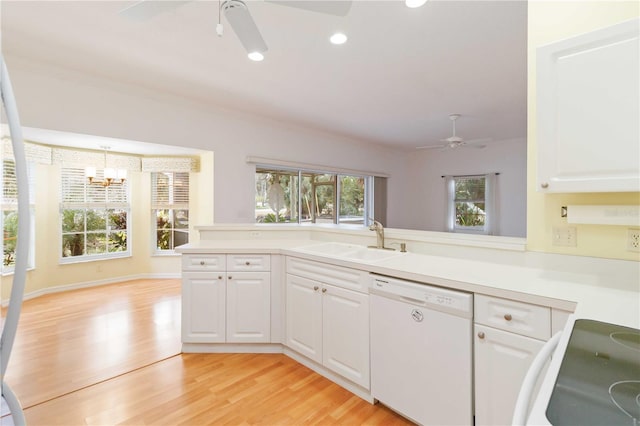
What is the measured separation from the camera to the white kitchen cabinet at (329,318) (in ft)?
6.82

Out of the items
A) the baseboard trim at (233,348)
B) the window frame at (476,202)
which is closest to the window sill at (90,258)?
the baseboard trim at (233,348)

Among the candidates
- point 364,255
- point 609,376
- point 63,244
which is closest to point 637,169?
point 609,376

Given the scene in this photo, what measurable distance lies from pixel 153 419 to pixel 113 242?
157 inches

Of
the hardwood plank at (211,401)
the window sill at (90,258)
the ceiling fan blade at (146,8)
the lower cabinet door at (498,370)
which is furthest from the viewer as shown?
the window sill at (90,258)

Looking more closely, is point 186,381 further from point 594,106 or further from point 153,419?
point 594,106

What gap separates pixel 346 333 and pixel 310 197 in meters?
4.08

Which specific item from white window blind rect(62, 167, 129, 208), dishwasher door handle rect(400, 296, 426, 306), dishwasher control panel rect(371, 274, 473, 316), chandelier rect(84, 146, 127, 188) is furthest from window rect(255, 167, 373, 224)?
dishwasher door handle rect(400, 296, 426, 306)

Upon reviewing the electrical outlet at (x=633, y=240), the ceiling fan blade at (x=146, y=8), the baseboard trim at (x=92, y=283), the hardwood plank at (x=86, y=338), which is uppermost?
the ceiling fan blade at (x=146, y=8)

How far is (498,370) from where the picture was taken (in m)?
1.51

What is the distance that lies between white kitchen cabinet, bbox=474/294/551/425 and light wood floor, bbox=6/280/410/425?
2.05 feet

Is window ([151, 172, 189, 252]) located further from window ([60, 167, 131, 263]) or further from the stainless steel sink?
the stainless steel sink

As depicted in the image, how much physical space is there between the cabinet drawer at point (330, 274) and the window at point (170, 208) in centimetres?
345

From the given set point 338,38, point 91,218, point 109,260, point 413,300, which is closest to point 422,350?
point 413,300

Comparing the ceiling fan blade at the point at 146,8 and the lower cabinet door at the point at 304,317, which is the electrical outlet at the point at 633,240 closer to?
the lower cabinet door at the point at 304,317
